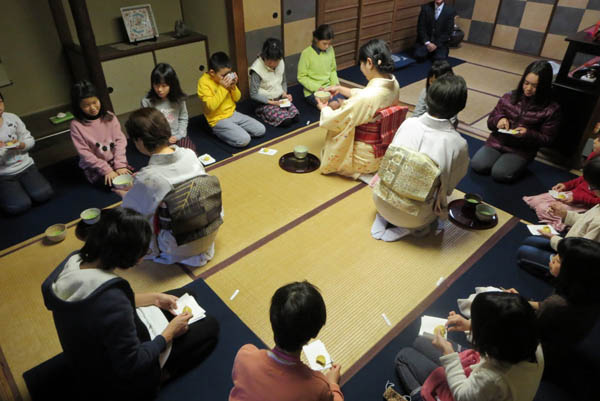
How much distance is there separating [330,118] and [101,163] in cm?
203

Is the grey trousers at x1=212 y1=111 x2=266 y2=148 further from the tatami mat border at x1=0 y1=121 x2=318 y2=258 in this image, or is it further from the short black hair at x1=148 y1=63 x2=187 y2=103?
the short black hair at x1=148 y1=63 x2=187 y2=103

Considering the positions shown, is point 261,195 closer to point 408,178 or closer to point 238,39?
point 408,178

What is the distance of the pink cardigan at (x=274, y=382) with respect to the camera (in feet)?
4.78

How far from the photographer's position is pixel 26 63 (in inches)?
173

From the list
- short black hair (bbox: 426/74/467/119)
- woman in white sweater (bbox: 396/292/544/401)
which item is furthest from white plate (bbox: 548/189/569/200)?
woman in white sweater (bbox: 396/292/544/401)

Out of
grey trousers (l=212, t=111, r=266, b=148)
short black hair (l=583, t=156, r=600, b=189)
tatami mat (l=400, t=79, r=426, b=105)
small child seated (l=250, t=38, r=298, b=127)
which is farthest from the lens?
tatami mat (l=400, t=79, r=426, b=105)

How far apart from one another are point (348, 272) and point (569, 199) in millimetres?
1880

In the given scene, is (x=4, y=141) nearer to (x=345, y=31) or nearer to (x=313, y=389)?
(x=313, y=389)

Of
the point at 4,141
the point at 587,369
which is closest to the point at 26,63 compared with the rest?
the point at 4,141

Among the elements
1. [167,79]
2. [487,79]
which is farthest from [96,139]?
[487,79]

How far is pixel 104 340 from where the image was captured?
1604 millimetres

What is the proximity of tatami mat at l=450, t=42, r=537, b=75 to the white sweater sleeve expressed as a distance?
5.82 m

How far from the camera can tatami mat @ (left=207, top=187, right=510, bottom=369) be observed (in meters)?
2.50

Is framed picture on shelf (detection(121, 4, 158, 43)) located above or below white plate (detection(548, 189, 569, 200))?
above
